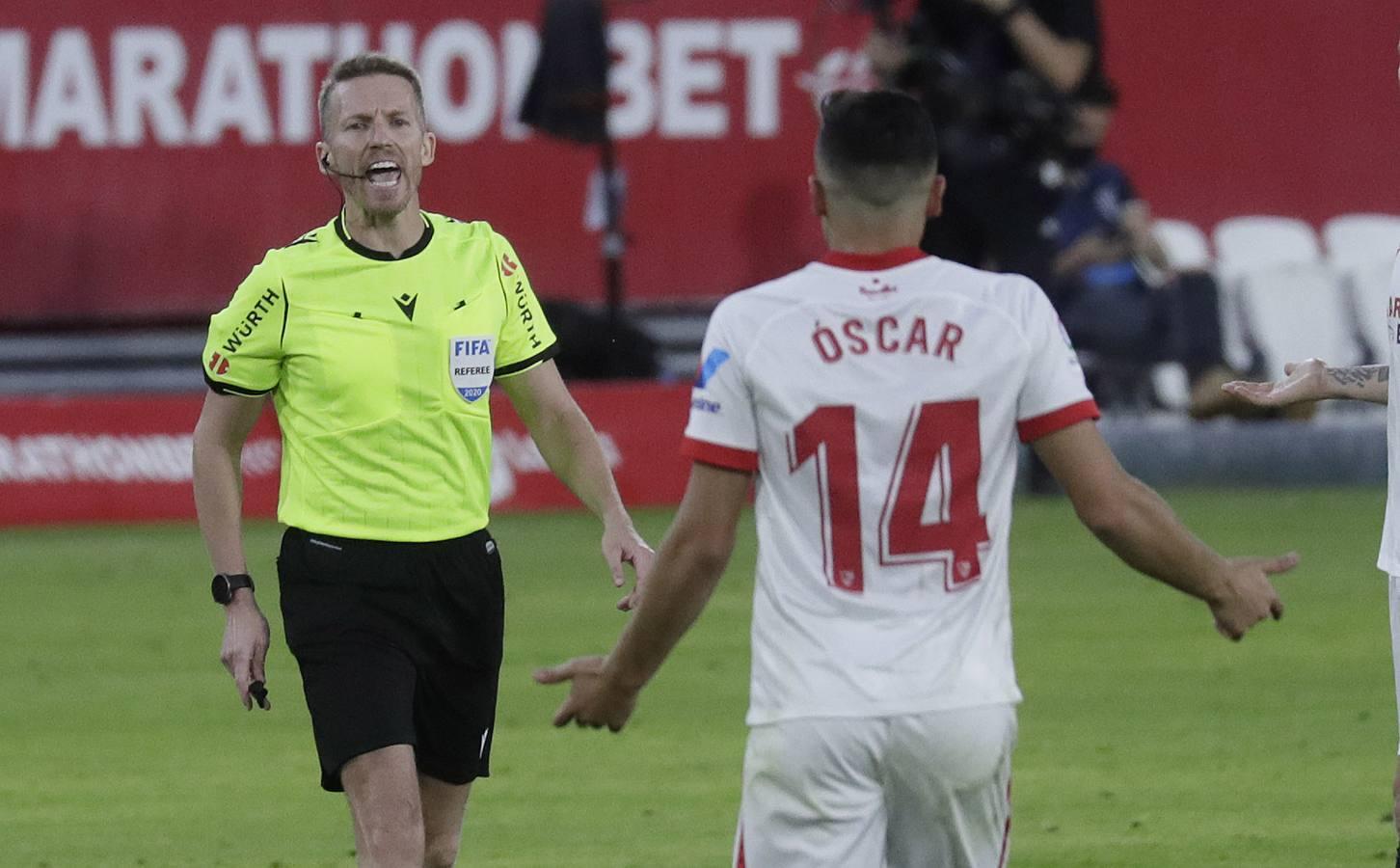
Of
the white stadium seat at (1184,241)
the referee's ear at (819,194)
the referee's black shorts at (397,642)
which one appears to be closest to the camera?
the referee's ear at (819,194)

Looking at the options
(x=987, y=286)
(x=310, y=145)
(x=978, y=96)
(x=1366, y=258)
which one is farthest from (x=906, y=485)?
(x=1366, y=258)

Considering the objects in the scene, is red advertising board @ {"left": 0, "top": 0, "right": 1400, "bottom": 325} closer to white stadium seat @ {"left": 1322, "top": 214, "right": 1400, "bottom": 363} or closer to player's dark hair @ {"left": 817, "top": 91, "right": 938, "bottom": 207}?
white stadium seat @ {"left": 1322, "top": 214, "right": 1400, "bottom": 363}

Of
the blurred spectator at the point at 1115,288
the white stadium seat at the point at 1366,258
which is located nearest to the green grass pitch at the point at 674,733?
the blurred spectator at the point at 1115,288

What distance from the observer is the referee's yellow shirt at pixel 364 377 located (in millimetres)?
6277

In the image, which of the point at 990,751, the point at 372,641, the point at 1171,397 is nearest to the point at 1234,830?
the point at 372,641

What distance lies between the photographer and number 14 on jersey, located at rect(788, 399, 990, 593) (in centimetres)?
475

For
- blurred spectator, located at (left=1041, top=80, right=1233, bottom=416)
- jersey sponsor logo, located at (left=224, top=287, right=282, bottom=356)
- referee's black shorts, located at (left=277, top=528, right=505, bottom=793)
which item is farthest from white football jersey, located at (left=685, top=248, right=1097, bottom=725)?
blurred spectator, located at (left=1041, top=80, right=1233, bottom=416)

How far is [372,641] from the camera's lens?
6.18 metres

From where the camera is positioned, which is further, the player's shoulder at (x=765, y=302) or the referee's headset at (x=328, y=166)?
the referee's headset at (x=328, y=166)

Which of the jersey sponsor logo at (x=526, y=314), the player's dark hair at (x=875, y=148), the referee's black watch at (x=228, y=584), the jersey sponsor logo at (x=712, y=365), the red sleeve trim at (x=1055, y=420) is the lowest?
the referee's black watch at (x=228, y=584)

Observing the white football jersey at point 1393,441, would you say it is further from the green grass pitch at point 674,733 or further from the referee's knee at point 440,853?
the referee's knee at point 440,853

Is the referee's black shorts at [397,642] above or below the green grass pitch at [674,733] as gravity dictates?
above

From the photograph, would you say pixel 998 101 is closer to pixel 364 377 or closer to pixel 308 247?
pixel 308 247

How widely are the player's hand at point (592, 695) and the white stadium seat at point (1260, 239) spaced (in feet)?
52.0
